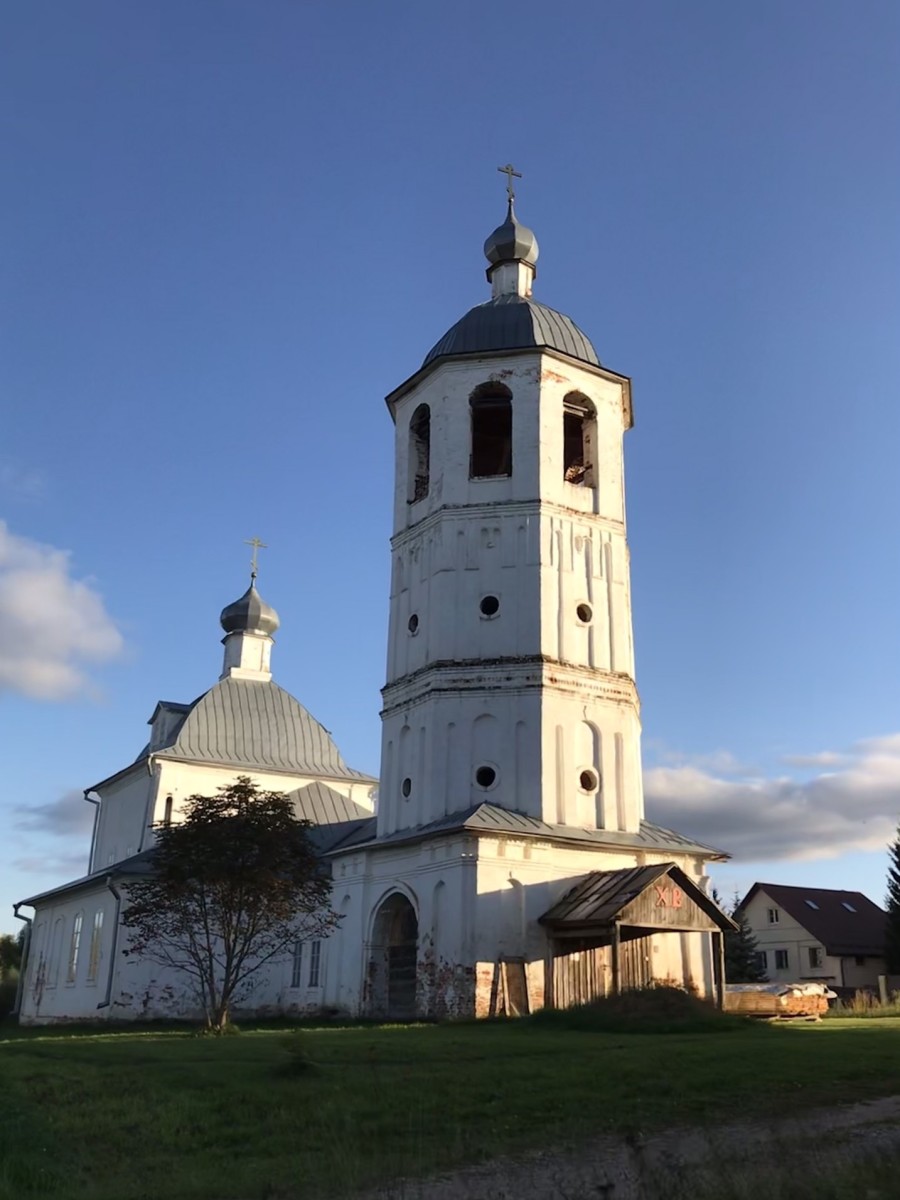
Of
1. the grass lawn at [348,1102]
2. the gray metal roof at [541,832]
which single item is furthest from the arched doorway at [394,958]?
the grass lawn at [348,1102]

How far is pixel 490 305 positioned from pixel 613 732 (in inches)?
450

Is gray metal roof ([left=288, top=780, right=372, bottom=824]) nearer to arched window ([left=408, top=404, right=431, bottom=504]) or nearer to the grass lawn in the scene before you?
arched window ([left=408, top=404, right=431, bottom=504])

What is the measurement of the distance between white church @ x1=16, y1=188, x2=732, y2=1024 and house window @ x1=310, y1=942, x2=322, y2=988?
0.07 meters

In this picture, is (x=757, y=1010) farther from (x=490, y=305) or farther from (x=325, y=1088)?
(x=490, y=305)

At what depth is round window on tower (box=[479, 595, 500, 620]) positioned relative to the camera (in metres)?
26.1

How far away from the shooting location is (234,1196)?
763cm

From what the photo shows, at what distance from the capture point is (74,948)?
1378 inches

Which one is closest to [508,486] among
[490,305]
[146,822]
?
[490,305]

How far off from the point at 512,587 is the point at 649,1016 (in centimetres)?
1059

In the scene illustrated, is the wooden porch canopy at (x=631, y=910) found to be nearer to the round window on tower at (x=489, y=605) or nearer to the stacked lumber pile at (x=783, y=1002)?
the stacked lumber pile at (x=783, y=1002)

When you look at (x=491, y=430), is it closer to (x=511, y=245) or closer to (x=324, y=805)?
(x=511, y=245)

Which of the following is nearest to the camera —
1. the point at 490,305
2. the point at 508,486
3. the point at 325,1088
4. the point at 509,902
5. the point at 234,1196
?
the point at 234,1196

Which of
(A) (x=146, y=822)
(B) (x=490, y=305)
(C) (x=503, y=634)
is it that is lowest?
(A) (x=146, y=822)

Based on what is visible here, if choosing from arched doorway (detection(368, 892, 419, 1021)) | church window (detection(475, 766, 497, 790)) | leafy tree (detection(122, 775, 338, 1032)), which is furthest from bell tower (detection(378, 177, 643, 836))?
leafy tree (detection(122, 775, 338, 1032))
